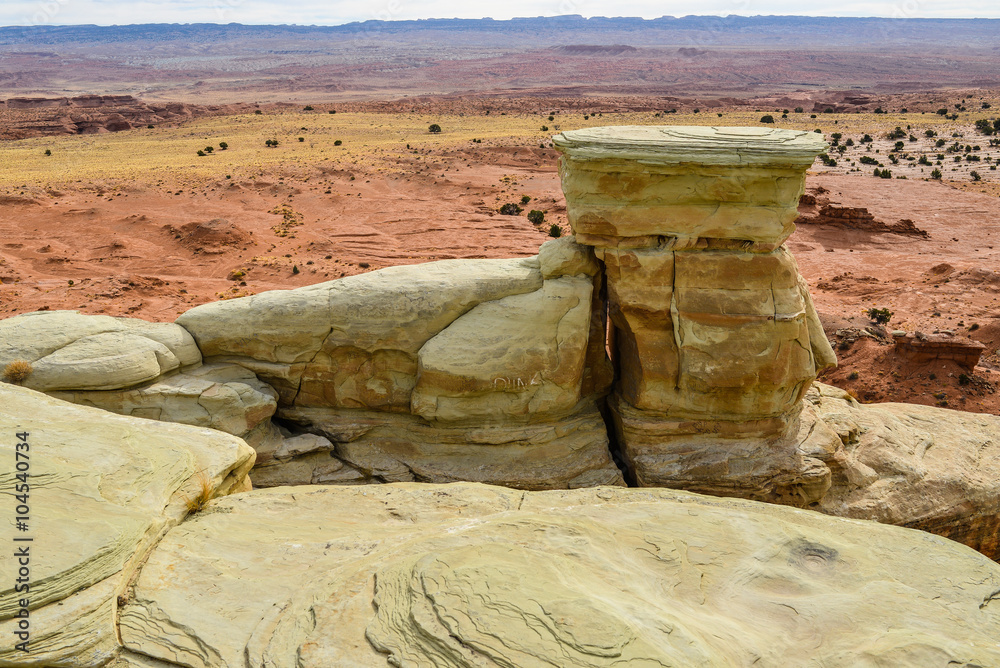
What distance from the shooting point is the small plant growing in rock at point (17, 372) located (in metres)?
9.34

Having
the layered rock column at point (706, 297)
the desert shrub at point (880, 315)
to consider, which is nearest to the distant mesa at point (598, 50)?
the desert shrub at point (880, 315)

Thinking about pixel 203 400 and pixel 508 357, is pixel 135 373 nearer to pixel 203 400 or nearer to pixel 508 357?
pixel 203 400

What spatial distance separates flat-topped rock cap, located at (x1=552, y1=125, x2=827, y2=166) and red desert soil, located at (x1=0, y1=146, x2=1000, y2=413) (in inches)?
330

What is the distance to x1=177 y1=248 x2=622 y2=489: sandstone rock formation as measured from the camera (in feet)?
33.5

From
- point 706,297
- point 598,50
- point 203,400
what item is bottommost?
point 203,400

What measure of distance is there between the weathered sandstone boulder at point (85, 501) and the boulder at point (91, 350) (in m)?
0.83

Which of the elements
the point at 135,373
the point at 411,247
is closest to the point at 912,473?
the point at 135,373

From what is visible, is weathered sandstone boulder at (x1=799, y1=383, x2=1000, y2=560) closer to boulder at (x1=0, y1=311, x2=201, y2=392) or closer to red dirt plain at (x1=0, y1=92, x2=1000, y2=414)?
red dirt plain at (x1=0, y1=92, x2=1000, y2=414)

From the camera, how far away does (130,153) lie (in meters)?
40.8

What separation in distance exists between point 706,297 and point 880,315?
11.0 m

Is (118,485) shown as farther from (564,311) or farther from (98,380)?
(564,311)

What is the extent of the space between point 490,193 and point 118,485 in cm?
2585

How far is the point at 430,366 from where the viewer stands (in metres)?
10.1

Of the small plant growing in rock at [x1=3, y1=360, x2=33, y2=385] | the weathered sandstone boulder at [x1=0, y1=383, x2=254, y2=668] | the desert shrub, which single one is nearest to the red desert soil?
the desert shrub
